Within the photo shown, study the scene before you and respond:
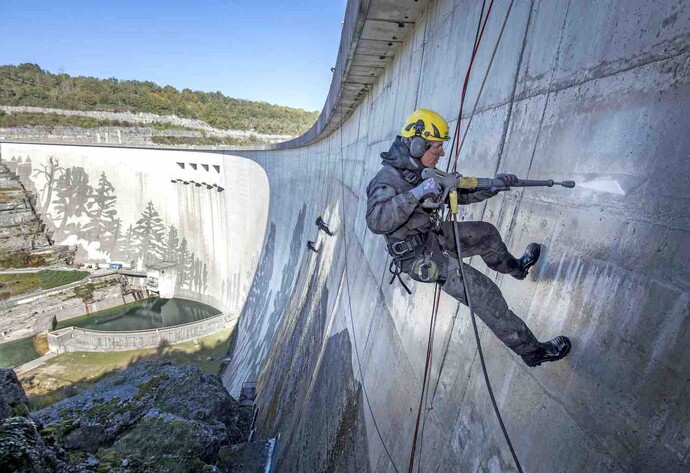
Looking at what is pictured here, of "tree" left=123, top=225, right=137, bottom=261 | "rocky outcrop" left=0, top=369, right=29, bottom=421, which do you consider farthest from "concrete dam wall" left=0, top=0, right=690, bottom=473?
"tree" left=123, top=225, right=137, bottom=261

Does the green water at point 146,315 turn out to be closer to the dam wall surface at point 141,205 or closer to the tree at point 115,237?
the dam wall surface at point 141,205

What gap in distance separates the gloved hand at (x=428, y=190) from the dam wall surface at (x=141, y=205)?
31676 millimetres

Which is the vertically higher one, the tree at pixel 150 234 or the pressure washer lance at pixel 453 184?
the pressure washer lance at pixel 453 184

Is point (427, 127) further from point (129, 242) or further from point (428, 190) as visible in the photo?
point (129, 242)

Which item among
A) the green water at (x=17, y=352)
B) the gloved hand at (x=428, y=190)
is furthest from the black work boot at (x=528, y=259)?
the green water at (x=17, y=352)

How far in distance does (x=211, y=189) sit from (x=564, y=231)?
1396 inches

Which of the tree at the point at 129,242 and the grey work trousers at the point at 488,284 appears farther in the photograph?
the tree at the point at 129,242

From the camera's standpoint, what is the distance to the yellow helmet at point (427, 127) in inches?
→ 121

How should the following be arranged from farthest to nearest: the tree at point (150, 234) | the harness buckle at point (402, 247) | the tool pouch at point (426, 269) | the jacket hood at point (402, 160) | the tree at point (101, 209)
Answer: the tree at point (101, 209), the tree at point (150, 234), the jacket hood at point (402, 160), the harness buckle at point (402, 247), the tool pouch at point (426, 269)

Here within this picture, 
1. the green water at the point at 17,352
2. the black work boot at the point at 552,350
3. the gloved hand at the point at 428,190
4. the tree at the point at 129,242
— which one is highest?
the gloved hand at the point at 428,190

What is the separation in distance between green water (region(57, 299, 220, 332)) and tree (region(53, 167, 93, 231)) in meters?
12.4

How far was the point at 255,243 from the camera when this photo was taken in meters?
27.8

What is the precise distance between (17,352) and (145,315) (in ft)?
29.2

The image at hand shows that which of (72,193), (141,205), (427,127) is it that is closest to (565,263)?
(427,127)
